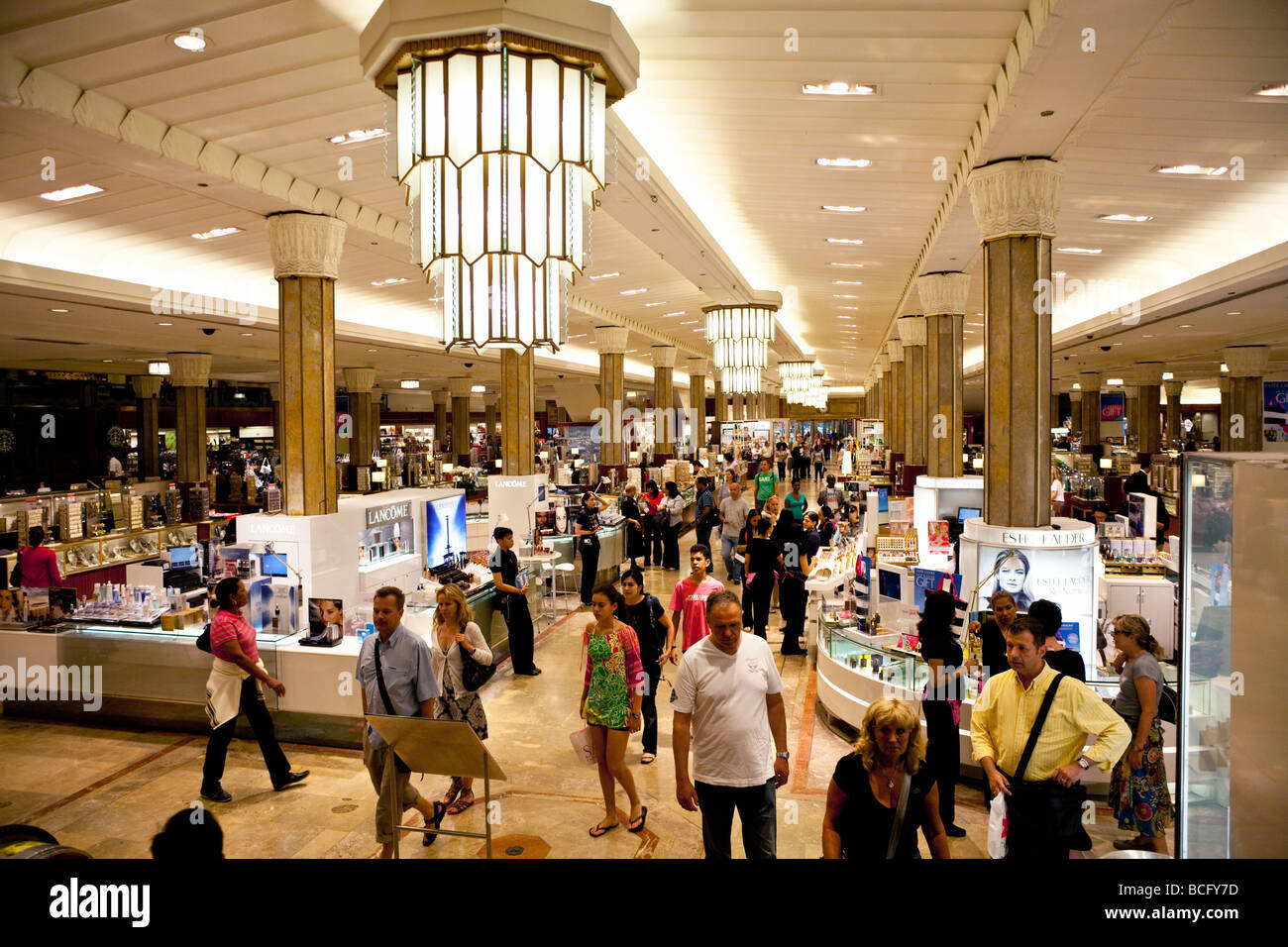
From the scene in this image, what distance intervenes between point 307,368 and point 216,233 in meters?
2.39

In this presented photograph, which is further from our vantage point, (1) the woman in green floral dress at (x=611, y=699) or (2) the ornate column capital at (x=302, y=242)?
(2) the ornate column capital at (x=302, y=242)

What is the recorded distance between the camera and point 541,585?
35.2 feet

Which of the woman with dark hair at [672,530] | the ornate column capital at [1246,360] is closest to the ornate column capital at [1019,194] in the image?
the woman with dark hair at [672,530]

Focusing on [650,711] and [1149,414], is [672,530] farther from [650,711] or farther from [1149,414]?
[1149,414]

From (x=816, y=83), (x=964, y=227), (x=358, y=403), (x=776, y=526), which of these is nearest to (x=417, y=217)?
(x=816, y=83)

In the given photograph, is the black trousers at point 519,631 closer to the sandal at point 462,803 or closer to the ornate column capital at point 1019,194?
the sandal at point 462,803

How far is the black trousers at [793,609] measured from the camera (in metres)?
8.74

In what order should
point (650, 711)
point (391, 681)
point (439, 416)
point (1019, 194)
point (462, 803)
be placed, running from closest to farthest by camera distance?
point (391, 681), point (462, 803), point (650, 711), point (1019, 194), point (439, 416)

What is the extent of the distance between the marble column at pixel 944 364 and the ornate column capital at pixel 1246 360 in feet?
35.9

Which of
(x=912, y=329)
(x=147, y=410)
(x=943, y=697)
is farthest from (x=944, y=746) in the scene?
(x=147, y=410)

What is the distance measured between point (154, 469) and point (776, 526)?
63.5 feet

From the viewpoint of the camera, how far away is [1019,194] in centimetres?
→ 660

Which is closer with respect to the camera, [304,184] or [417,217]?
[417,217]
